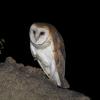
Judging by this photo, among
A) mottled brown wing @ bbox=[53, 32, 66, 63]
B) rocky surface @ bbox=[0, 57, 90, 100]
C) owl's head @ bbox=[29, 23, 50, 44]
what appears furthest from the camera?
mottled brown wing @ bbox=[53, 32, 66, 63]

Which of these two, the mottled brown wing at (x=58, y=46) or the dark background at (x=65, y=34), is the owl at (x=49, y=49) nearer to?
the mottled brown wing at (x=58, y=46)

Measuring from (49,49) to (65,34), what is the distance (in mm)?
2592

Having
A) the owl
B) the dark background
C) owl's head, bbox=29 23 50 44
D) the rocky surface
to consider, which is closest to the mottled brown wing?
the owl

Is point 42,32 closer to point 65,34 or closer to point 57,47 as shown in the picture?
point 57,47

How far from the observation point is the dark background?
20.3ft

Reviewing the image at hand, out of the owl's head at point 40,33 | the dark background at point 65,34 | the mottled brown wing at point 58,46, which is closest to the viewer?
the owl's head at point 40,33

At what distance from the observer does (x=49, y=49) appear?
4039mm

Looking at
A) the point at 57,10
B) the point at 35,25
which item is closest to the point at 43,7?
the point at 57,10

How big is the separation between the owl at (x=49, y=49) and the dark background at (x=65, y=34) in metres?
2.06

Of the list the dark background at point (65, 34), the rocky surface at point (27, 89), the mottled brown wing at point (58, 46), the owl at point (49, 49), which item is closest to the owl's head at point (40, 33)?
the owl at point (49, 49)

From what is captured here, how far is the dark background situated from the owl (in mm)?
2063

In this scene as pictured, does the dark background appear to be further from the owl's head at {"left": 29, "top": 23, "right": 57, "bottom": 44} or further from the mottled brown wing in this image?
the owl's head at {"left": 29, "top": 23, "right": 57, "bottom": 44}

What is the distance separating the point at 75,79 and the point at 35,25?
3.15 meters

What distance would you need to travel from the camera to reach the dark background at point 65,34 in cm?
618
